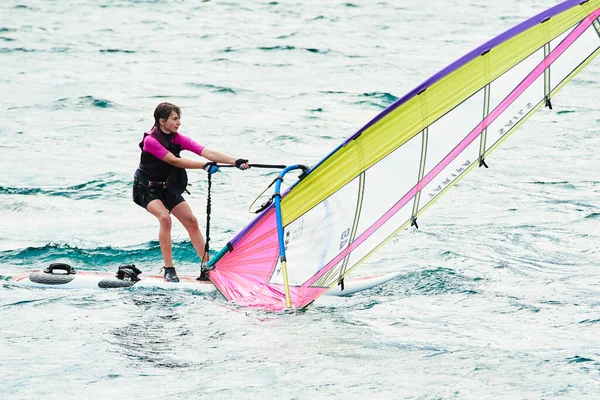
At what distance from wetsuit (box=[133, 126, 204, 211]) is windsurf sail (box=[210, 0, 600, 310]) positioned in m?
1.02

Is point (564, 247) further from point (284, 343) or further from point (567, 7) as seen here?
point (284, 343)

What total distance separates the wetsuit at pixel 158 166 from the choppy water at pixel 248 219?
98 centimetres

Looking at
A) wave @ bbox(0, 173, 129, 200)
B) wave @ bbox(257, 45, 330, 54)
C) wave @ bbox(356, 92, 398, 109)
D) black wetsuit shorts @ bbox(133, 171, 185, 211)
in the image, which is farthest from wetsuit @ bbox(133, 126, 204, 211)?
wave @ bbox(257, 45, 330, 54)

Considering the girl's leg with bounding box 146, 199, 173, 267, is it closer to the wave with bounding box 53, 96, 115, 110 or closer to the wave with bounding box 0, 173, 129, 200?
the wave with bounding box 0, 173, 129, 200

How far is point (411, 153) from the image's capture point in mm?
8328

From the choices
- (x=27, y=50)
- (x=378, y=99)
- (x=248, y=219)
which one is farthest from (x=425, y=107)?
(x=27, y=50)

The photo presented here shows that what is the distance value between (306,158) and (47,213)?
5041 mm

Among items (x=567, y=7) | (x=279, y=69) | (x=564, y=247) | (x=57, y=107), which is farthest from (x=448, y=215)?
(x=279, y=69)

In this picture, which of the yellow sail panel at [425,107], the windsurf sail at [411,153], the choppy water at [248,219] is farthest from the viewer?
the windsurf sail at [411,153]

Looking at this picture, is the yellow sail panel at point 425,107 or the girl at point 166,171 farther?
the girl at point 166,171

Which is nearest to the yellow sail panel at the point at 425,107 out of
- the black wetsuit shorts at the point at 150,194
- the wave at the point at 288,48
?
the black wetsuit shorts at the point at 150,194

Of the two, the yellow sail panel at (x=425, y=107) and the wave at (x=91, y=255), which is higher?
the yellow sail panel at (x=425, y=107)

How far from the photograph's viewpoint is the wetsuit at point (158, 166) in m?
9.16

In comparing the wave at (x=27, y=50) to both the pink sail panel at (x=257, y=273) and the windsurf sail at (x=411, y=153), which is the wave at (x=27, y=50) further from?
the windsurf sail at (x=411, y=153)
